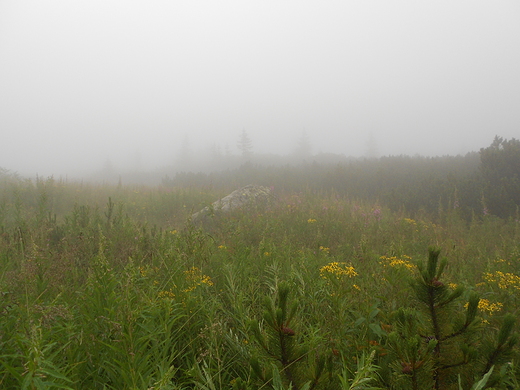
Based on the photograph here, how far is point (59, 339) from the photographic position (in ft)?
4.76

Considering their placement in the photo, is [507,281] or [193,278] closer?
[193,278]

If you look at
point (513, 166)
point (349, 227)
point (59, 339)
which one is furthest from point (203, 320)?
point (513, 166)

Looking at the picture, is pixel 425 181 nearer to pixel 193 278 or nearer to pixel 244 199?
A: pixel 244 199

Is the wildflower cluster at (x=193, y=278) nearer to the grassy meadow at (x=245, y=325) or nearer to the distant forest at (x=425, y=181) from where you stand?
the grassy meadow at (x=245, y=325)

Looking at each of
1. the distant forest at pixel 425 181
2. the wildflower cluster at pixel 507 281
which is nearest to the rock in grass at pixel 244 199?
the distant forest at pixel 425 181

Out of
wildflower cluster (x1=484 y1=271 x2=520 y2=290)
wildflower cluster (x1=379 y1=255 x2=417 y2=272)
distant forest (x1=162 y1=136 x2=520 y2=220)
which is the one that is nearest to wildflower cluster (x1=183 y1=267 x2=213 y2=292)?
wildflower cluster (x1=379 y1=255 x2=417 y2=272)

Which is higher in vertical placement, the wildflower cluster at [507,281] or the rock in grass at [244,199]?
the wildflower cluster at [507,281]

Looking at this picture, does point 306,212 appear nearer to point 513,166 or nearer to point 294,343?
point 294,343

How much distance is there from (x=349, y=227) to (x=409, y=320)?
535cm

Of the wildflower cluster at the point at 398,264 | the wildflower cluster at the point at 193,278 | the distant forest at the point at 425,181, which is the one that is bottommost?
the distant forest at the point at 425,181

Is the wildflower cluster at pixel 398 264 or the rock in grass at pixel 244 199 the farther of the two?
the rock in grass at pixel 244 199

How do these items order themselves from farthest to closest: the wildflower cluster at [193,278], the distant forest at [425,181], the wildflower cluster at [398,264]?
the distant forest at [425,181] < the wildflower cluster at [398,264] < the wildflower cluster at [193,278]

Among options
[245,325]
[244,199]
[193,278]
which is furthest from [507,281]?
[244,199]

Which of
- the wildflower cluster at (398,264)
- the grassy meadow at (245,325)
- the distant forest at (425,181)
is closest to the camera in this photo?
the grassy meadow at (245,325)
